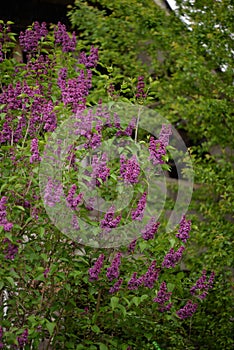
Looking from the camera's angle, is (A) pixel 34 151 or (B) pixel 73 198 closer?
(B) pixel 73 198

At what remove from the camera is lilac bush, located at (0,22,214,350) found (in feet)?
11.9

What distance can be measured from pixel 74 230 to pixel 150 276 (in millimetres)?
512

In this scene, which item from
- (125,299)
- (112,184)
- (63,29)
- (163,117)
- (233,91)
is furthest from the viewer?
(163,117)

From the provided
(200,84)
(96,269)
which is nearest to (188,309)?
(96,269)

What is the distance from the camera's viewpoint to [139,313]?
4.00m

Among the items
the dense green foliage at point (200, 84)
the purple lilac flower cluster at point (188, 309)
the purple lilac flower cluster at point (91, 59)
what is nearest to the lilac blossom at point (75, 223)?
the purple lilac flower cluster at point (188, 309)

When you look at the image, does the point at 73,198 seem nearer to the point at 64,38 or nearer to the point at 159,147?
the point at 159,147

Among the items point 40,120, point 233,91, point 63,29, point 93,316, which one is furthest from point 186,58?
point 93,316

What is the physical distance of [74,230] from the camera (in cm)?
358

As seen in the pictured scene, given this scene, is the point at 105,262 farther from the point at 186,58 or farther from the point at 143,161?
the point at 186,58

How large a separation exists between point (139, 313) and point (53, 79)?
1610mm

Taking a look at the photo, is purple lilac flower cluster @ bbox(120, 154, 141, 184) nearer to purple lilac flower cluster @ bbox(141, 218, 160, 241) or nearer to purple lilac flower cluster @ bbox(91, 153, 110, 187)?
purple lilac flower cluster @ bbox(91, 153, 110, 187)

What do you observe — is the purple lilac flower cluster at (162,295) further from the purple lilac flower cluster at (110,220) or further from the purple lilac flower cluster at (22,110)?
the purple lilac flower cluster at (22,110)

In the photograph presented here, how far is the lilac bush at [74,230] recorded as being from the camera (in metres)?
3.62
